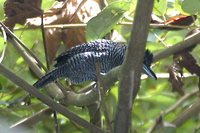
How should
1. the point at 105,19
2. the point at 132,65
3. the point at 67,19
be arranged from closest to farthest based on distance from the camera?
the point at 132,65 < the point at 105,19 < the point at 67,19

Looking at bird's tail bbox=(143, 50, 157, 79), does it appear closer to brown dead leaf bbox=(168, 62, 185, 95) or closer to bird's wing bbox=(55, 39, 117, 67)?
bird's wing bbox=(55, 39, 117, 67)

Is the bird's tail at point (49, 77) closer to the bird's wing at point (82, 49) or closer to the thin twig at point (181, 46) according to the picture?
the bird's wing at point (82, 49)

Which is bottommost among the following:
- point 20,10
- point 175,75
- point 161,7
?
point 175,75

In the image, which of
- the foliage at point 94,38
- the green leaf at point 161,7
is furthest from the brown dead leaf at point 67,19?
the green leaf at point 161,7

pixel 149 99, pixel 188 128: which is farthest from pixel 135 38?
pixel 149 99

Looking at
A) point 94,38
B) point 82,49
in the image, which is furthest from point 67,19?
point 82,49

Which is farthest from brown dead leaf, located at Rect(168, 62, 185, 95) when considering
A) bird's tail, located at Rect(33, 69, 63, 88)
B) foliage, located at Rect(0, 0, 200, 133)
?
bird's tail, located at Rect(33, 69, 63, 88)

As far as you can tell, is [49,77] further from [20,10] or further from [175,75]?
[175,75]
